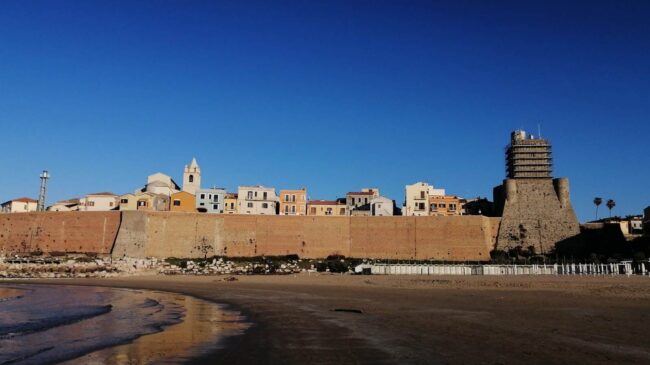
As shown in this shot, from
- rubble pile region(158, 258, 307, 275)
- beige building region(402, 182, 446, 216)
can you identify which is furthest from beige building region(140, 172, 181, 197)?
beige building region(402, 182, 446, 216)

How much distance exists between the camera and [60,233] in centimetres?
5822

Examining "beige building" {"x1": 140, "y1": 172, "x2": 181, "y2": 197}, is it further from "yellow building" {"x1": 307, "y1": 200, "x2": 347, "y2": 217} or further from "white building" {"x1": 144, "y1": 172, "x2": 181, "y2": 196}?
"yellow building" {"x1": 307, "y1": 200, "x2": 347, "y2": 217}

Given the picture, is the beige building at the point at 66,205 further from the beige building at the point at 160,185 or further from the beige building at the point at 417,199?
the beige building at the point at 417,199

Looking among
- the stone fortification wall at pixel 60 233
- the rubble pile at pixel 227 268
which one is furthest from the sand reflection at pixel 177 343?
the stone fortification wall at pixel 60 233

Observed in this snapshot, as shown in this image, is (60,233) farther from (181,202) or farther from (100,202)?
(100,202)

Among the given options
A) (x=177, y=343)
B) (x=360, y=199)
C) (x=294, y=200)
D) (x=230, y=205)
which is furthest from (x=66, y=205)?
(x=177, y=343)

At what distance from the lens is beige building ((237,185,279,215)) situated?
251ft

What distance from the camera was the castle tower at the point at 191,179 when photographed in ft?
269

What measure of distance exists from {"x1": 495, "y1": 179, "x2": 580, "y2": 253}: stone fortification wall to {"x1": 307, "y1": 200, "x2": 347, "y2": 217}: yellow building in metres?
26.2

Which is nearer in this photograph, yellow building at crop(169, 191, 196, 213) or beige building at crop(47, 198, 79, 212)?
yellow building at crop(169, 191, 196, 213)

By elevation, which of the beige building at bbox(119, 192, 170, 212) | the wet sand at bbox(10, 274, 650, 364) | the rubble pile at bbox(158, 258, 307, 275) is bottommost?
the wet sand at bbox(10, 274, 650, 364)

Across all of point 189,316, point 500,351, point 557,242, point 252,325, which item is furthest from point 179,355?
point 557,242

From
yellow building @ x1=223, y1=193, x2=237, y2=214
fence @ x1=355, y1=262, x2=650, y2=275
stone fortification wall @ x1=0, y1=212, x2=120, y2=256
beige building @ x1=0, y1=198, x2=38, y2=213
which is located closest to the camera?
fence @ x1=355, y1=262, x2=650, y2=275

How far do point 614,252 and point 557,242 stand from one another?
6322 mm
